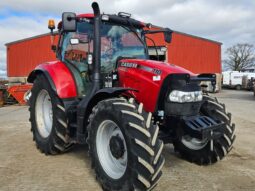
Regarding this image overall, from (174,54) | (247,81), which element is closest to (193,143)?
(174,54)

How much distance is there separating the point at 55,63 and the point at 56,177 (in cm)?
216

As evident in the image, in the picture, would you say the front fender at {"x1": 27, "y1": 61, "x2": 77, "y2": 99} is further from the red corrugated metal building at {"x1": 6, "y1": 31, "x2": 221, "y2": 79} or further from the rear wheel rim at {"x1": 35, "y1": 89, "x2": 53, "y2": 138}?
the red corrugated metal building at {"x1": 6, "y1": 31, "x2": 221, "y2": 79}

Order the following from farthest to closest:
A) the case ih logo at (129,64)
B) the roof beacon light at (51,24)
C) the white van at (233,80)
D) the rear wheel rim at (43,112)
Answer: the white van at (233,80)
the rear wheel rim at (43,112)
the roof beacon light at (51,24)
the case ih logo at (129,64)

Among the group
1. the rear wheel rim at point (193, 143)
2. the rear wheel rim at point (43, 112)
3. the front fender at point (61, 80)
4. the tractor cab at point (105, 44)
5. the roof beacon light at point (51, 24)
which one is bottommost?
the rear wheel rim at point (193, 143)

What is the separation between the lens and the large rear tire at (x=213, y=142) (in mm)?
4879

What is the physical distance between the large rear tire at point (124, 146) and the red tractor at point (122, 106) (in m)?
0.01

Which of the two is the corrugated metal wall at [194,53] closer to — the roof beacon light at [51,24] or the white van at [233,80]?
the white van at [233,80]

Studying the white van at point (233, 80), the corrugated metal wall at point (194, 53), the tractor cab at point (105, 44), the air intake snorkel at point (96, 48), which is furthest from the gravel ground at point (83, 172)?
the white van at point (233, 80)

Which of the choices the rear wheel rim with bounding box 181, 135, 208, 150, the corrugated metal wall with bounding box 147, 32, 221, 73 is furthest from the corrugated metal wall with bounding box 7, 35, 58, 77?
A: the rear wheel rim with bounding box 181, 135, 208, 150

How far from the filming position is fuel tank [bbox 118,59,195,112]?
429cm

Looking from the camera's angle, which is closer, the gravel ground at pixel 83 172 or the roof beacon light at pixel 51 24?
the gravel ground at pixel 83 172

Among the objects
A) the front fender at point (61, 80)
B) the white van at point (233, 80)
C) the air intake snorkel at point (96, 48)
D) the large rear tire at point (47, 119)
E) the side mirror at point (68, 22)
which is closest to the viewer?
the side mirror at point (68, 22)

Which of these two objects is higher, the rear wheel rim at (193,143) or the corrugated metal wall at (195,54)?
the corrugated metal wall at (195,54)

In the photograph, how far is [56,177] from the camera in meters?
4.60
